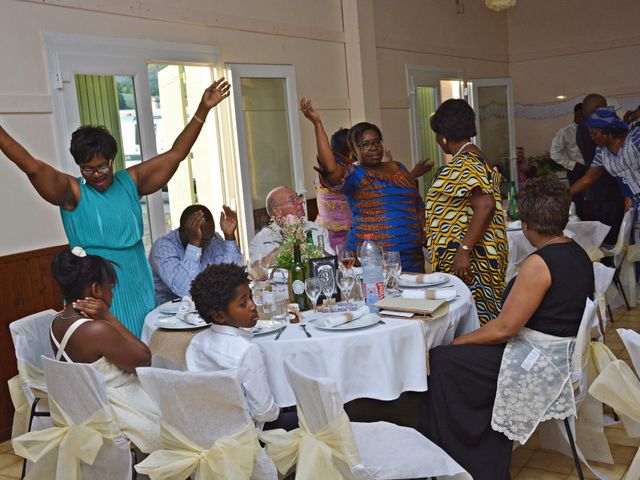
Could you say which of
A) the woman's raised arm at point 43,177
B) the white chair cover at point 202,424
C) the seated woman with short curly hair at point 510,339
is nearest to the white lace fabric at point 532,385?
the seated woman with short curly hair at point 510,339

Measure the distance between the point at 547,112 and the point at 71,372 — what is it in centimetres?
984

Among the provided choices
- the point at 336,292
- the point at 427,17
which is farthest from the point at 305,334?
the point at 427,17

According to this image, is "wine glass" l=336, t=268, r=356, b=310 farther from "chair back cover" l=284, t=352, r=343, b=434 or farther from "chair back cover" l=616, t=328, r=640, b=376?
"chair back cover" l=616, t=328, r=640, b=376

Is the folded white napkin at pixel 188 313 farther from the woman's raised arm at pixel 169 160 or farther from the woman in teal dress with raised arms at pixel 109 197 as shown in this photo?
the woman's raised arm at pixel 169 160

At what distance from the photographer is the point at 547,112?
1104 centimetres

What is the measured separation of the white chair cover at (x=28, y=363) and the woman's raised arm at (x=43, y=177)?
0.57m

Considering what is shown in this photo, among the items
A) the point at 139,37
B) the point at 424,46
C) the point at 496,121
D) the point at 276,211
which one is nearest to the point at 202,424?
the point at 276,211

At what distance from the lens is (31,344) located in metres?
3.34

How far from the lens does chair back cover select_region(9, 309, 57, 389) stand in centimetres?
320

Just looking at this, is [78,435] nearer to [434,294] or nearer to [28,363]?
[28,363]

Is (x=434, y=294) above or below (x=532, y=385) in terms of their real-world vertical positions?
above

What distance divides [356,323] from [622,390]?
40.5 inches

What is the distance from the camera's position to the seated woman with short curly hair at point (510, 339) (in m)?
2.84

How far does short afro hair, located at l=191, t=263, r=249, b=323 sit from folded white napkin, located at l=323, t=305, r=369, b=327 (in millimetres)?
438
